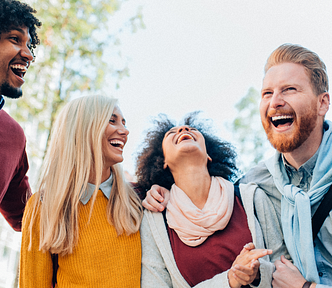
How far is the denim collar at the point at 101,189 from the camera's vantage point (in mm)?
3109

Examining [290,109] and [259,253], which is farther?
[290,109]

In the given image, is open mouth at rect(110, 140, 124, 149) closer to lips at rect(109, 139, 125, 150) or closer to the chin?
lips at rect(109, 139, 125, 150)

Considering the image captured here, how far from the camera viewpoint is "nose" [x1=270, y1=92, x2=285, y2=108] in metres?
2.89

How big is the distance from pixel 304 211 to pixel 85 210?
2022 millimetres

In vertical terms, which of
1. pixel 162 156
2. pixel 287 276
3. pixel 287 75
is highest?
pixel 287 75

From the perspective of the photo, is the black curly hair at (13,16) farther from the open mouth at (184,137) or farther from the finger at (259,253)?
the finger at (259,253)

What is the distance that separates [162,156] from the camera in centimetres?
367

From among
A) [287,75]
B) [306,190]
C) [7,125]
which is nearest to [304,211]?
[306,190]

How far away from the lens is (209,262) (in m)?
2.84

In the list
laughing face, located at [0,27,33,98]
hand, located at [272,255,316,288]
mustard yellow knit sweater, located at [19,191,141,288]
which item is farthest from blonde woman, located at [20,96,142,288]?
hand, located at [272,255,316,288]

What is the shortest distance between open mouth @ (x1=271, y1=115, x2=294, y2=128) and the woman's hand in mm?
1198

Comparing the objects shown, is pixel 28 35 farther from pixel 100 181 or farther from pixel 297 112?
pixel 297 112

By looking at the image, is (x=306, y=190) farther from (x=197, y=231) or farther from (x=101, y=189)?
(x=101, y=189)

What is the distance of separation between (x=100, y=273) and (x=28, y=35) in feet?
9.64
